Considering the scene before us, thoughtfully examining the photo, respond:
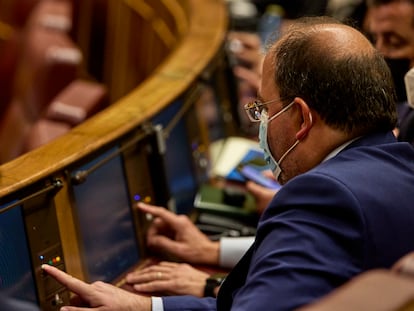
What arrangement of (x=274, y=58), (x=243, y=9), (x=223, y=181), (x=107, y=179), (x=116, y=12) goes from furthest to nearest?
1. (x=243, y=9)
2. (x=116, y=12)
3. (x=223, y=181)
4. (x=107, y=179)
5. (x=274, y=58)

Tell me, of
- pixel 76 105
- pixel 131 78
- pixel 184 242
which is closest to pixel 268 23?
pixel 131 78

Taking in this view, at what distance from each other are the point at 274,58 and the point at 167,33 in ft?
7.03

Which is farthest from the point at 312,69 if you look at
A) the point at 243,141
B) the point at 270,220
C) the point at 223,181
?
the point at 243,141

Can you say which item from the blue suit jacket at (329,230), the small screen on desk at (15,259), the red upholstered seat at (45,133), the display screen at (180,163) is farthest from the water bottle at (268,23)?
the blue suit jacket at (329,230)

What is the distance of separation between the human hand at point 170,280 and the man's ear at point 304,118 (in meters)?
0.53

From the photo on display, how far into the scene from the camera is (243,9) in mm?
4578

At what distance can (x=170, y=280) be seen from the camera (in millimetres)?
1968

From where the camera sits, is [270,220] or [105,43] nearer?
[270,220]

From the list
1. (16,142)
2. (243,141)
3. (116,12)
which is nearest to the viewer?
(243,141)

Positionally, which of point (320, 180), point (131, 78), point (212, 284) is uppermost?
point (320, 180)

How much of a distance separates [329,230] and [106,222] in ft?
2.61

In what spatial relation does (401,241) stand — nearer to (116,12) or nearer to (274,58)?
(274,58)

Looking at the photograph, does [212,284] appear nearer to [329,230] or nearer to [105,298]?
[105,298]

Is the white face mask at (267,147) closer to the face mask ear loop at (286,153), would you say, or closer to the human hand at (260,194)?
the face mask ear loop at (286,153)
